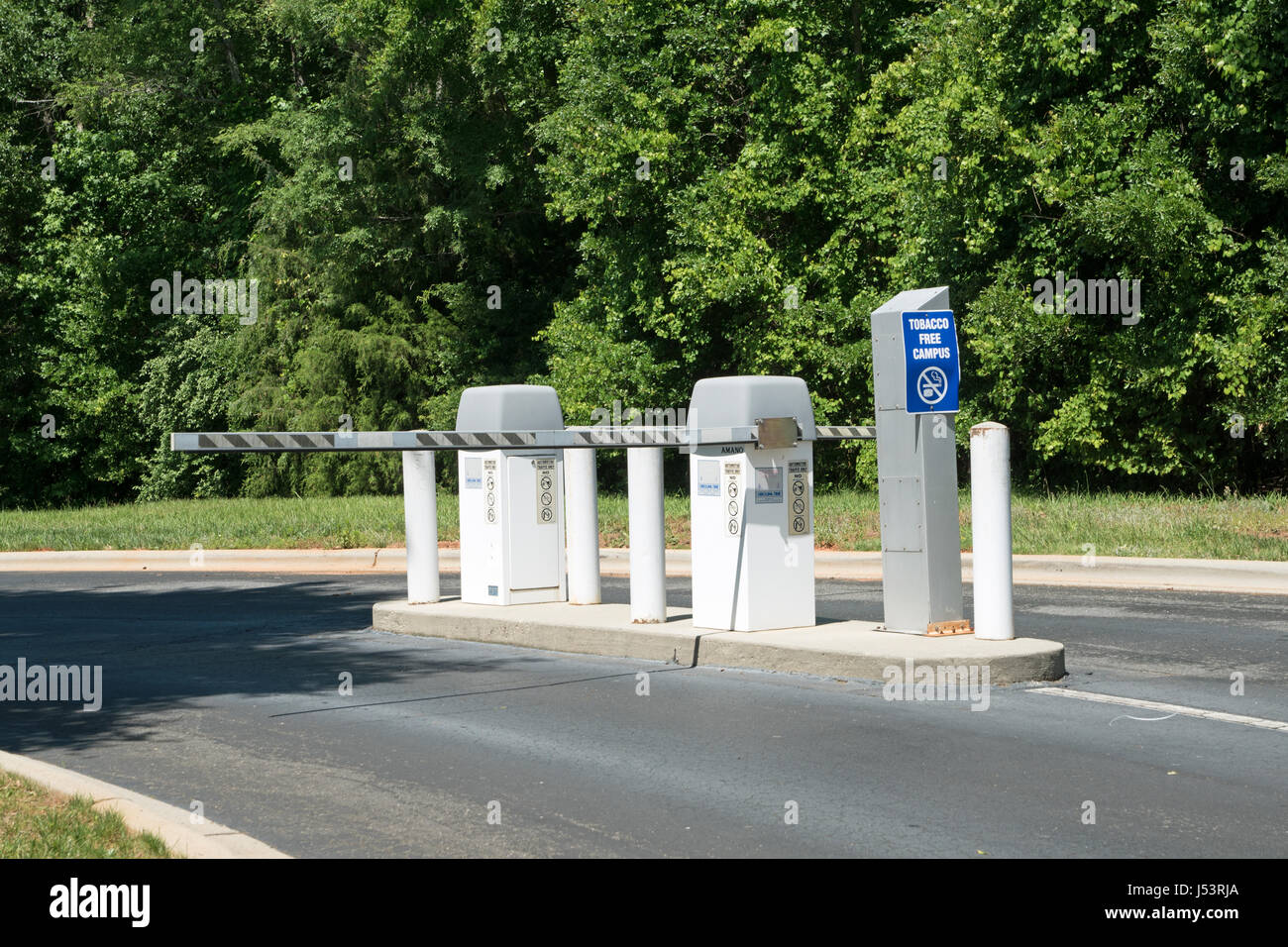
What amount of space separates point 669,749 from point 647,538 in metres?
3.27

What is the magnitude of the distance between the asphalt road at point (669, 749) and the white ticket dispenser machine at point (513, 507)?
836 millimetres

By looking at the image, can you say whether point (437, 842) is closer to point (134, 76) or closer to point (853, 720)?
point (853, 720)

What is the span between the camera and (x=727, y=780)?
22.7 feet

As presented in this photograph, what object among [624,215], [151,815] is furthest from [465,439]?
[624,215]

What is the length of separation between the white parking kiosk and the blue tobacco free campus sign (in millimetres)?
866

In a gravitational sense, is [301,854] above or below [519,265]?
below

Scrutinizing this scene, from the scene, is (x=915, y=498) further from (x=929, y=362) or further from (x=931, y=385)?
(x=929, y=362)

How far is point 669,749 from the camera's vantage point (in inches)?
300

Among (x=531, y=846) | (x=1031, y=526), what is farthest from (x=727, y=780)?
(x=1031, y=526)

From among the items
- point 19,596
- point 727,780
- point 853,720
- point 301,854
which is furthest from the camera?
point 19,596

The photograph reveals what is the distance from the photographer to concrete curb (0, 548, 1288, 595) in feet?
45.8

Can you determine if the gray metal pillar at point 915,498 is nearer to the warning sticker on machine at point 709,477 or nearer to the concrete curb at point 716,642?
the concrete curb at point 716,642

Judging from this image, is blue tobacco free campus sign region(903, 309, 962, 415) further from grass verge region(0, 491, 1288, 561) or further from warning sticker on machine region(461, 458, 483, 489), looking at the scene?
grass verge region(0, 491, 1288, 561)

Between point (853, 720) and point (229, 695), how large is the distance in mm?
4041
